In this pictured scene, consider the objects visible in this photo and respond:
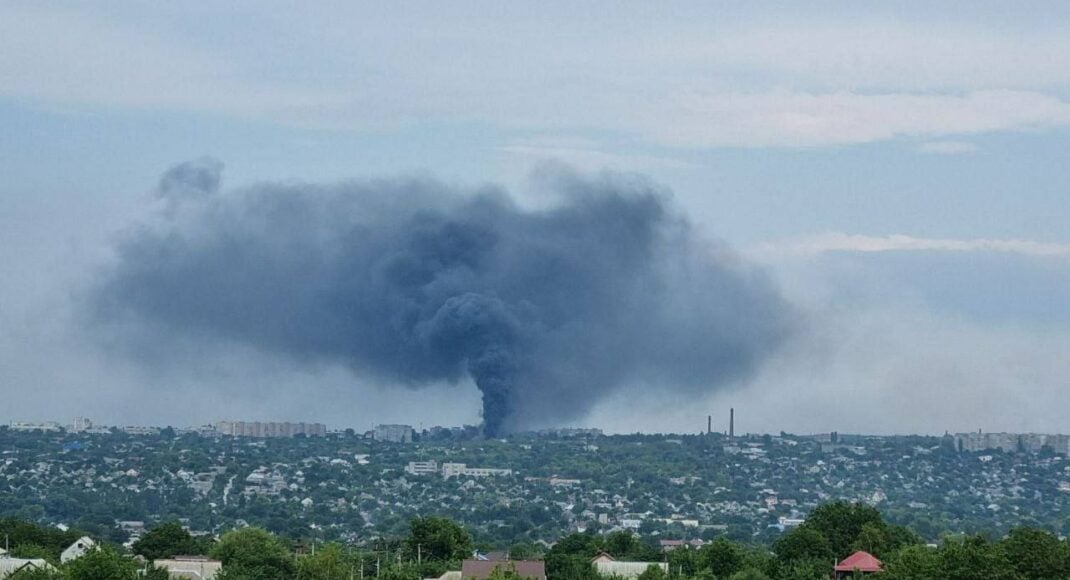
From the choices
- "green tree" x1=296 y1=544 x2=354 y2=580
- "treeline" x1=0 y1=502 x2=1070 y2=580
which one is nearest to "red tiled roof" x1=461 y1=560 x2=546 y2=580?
"treeline" x1=0 y1=502 x2=1070 y2=580

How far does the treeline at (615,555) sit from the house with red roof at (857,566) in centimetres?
51

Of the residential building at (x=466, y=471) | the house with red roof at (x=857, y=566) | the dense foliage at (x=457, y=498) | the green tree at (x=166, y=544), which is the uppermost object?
the residential building at (x=466, y=471)

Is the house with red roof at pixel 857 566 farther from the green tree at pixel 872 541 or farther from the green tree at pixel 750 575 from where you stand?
the green tree at pixel 750 575

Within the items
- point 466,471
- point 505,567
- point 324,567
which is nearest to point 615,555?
point 324,567

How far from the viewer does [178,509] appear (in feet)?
472

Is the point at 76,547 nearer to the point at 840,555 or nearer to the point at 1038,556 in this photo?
the point at 840,555

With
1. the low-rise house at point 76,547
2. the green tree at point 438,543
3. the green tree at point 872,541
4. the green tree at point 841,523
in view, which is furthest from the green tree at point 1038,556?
the low-rise house at point 76,547

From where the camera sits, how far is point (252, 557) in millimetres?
62094

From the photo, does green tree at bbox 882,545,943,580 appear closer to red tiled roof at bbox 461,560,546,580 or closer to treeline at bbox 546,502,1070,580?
treeline at bbox 546,502,1070,580

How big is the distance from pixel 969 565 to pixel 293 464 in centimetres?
14397

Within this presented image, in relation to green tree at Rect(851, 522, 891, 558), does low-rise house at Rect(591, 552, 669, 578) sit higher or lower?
lower

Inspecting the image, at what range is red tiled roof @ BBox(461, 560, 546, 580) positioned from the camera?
55700 millimetres

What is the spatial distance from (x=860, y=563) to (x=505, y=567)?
11860 mm

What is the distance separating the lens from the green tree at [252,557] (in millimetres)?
58281
